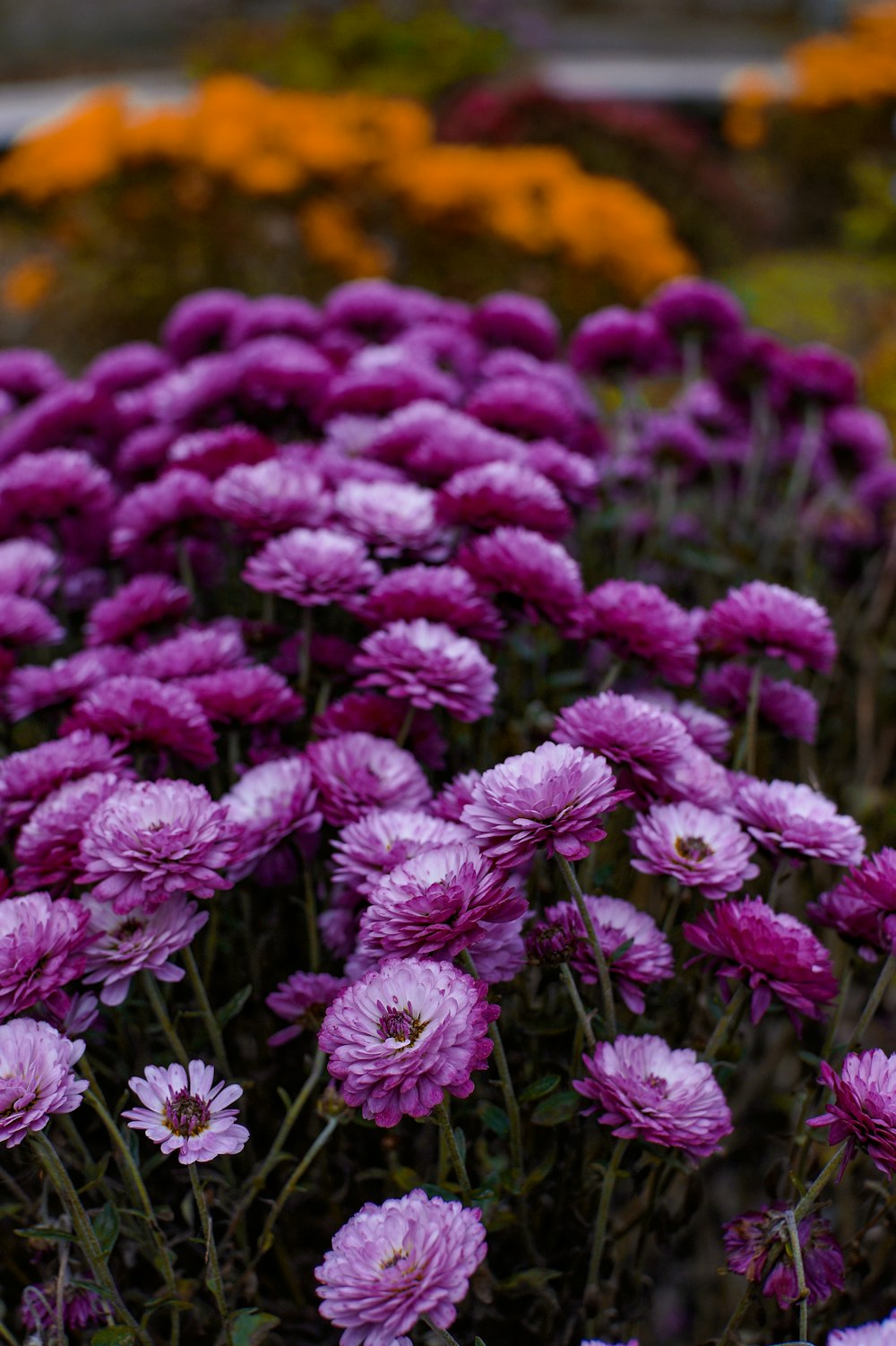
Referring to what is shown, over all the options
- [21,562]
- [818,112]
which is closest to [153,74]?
Result: [818,112]

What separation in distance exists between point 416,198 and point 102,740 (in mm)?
4319

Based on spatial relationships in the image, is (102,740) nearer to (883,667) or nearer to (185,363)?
(185,363)

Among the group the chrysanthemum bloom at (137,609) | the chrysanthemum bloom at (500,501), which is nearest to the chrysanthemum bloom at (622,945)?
the chrysanthemum bloom at (500,501)

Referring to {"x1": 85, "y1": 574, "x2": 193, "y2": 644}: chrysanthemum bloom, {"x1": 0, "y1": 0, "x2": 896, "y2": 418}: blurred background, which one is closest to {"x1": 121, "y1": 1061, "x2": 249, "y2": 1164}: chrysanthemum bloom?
{"x1": 85, "y1": 574, "x2": 193, "y2": 644}: chrysanthemum bloom

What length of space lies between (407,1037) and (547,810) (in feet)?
0.66

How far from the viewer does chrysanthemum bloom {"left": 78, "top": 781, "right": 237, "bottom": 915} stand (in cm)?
93

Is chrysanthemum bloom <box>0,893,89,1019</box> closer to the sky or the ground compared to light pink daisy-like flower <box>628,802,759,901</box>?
closer to the sky

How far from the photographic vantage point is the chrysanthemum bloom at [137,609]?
1.46 metres

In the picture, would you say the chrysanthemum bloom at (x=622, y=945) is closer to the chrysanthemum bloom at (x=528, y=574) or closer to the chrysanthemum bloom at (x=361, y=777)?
the chrysanthemum bloom at (x=361, y=777)

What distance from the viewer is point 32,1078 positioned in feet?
2.79

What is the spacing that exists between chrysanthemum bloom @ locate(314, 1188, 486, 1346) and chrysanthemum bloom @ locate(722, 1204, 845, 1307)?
29 cm

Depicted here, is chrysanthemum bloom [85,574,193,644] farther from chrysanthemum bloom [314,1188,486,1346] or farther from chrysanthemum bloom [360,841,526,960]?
chrysanthemum bloom [314,1188,486,1346]

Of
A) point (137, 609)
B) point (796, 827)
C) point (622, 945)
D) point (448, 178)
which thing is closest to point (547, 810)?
point (622, 945)

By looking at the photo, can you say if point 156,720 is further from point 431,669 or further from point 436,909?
point 436,909
